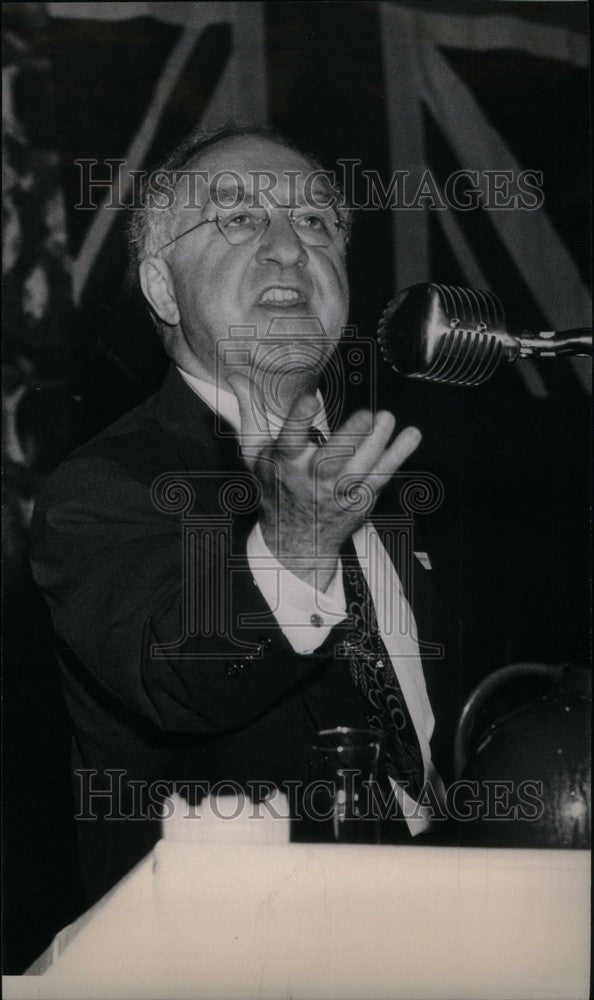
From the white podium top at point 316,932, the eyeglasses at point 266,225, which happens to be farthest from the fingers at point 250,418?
the white podium top at point 316,932

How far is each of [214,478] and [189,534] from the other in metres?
0.12

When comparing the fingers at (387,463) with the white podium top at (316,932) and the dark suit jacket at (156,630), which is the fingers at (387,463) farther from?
the white podium top at (316,932)

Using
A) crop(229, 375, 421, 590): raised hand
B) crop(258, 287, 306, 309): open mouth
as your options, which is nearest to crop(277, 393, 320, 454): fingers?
crop(229, 375, 421, 590): raised hand

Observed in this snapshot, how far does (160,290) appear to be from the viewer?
2119mm

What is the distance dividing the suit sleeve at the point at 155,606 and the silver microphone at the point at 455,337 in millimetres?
456

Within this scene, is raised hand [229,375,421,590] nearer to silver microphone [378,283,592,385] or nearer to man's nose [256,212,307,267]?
silver microphone [378,283,592,385]

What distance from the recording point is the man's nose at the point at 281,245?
2092mm

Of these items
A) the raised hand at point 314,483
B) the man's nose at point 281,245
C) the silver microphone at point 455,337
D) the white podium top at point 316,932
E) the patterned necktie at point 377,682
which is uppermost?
the man's nose at point 281,245

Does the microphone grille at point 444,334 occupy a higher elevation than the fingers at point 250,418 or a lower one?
higher

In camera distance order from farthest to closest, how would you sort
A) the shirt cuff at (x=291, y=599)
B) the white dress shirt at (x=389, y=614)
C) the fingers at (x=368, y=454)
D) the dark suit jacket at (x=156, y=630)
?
the white dress shirt at (x=389, y=614) → the dark suit jacket at (x=156, y=630) → the shirt cuff at (x=291, y=599) → the fingers at (x=368, y=454)

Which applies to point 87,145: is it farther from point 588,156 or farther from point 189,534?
point 588,156

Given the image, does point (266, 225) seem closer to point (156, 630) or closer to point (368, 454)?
point (368, 454)

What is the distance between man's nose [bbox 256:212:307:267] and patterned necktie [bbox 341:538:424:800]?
54 cm

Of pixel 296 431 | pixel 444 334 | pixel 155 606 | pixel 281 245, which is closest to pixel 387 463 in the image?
pixel 296 431
